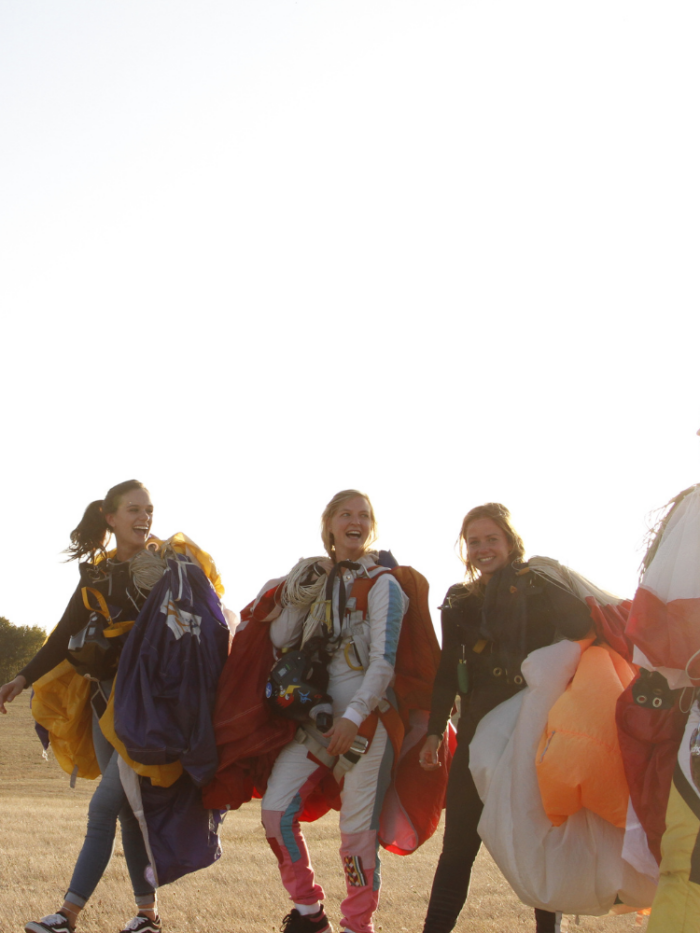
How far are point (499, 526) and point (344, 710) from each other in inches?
49.7

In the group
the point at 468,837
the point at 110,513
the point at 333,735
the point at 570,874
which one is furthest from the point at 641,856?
the point at 110,513

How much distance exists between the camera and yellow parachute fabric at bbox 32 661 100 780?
17.2 ft

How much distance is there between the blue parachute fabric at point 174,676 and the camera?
15.2ft

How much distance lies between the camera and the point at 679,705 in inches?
136

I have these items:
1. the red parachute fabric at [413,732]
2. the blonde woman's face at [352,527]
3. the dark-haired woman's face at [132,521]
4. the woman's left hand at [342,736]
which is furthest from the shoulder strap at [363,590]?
the dark-haired woman's face at [132,521]

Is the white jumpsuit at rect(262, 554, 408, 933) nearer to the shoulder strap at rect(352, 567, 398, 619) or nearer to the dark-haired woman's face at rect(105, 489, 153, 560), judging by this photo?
the shoulder strap at rect(352, 567, 398, 619)

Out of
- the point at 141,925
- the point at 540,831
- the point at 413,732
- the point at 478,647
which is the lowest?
the point at 141,925

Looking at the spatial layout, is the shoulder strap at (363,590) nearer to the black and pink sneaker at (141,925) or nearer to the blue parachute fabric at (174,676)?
the blue parachute fabric at (174,676)

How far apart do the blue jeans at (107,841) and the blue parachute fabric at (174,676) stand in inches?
12.5

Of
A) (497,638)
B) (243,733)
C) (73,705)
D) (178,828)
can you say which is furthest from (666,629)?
(73,705)

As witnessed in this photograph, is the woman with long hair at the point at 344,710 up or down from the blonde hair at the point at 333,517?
down

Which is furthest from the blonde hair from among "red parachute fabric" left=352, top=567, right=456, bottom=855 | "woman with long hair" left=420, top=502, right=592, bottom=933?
"woman with long hair" left=420, top=502, right=592, bottom=933

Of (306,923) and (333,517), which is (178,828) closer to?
(306,923)

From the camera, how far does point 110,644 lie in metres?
4.96
